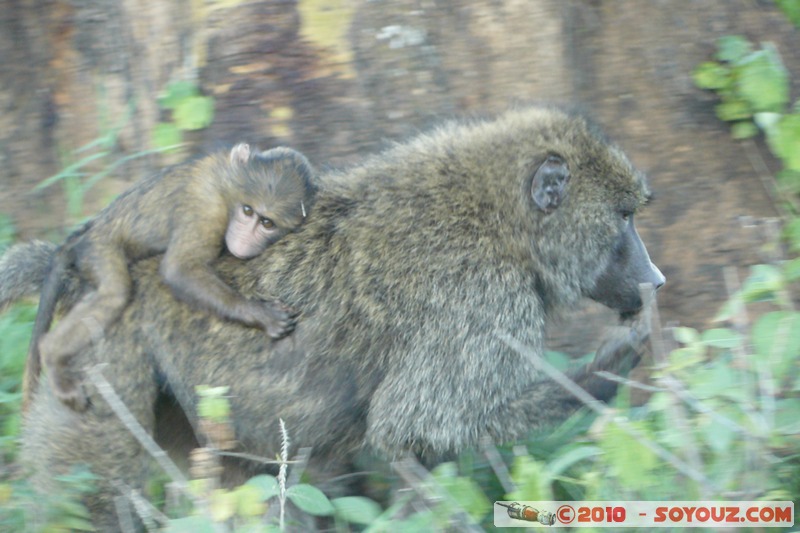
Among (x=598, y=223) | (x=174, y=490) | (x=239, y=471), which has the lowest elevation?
(x=239, y=471)

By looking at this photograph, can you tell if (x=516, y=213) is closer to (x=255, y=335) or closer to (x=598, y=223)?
(x=598, y=223)

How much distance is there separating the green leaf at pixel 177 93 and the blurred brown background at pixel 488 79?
47 millimetres

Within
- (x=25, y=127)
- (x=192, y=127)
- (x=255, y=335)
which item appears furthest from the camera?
(x=25, y=127)

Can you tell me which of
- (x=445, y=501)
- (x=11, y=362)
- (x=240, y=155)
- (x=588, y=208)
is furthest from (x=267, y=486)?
(x=11, y=362)

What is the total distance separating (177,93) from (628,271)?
80.9 inches

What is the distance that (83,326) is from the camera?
11.0ft

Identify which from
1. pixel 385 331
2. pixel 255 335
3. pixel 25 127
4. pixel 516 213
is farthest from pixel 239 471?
pixel 25 127

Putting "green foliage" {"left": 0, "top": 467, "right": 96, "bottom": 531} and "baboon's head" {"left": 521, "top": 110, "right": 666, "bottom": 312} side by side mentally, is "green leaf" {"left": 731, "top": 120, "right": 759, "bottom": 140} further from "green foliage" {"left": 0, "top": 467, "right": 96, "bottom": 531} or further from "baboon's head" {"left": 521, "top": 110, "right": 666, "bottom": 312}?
"green foliage" {"left": 0, "top": 467, "right": 96, "bottom": 531}

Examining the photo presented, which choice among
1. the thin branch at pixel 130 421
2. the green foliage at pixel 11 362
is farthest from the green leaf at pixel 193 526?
the green foliage at pixel 11 362

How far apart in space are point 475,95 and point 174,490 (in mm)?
2182

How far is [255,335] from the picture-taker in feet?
11.5

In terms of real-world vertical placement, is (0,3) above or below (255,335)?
above

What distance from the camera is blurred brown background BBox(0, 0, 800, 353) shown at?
165 inches

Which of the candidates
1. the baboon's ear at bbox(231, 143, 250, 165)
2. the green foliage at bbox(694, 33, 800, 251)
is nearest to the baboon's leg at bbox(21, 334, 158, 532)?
the baboon's ear at bbox(231, 143, 250, 165)
